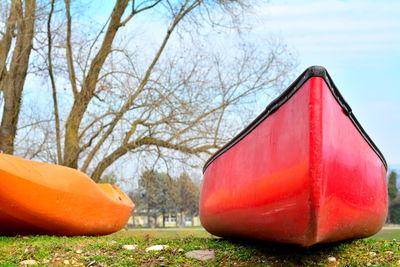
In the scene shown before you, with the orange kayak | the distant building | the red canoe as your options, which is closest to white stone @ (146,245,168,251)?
the red canoe

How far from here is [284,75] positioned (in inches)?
498

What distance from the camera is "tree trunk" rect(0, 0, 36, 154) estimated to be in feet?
40.5

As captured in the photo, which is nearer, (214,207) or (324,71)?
(324,71)

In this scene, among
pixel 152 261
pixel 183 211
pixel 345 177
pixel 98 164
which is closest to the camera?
pixel 345 177

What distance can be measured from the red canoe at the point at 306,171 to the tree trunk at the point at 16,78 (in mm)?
9314

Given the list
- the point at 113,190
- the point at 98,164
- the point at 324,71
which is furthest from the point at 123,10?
the point at 324,71

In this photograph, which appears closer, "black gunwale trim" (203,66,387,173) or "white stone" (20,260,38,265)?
"black gunwale trim" (203,66,387,173)

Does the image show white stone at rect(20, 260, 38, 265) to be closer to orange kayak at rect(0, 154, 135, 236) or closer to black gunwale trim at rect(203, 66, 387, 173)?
orange kayak at rect(0, 154, 135, 236)

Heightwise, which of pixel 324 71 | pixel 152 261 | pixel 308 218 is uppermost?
pixel 324 71

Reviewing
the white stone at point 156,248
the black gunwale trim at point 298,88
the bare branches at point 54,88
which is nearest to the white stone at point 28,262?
the white stone at point 156,248

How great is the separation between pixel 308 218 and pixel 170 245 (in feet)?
9.20

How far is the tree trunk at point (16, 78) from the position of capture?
12.4 metres

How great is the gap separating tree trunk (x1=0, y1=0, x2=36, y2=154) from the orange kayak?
18.3 ft

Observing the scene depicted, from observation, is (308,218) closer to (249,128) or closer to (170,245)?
(249,128)
